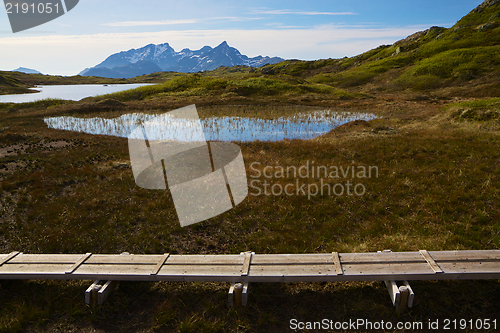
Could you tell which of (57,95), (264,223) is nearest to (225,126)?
(264,223)

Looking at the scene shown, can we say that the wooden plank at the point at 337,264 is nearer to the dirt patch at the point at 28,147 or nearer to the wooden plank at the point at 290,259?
the wooden plank at the point at 290,259

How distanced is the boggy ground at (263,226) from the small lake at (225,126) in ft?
15.5

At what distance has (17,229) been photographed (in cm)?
940

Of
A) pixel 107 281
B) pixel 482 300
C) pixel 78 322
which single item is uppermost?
pixel 107 281

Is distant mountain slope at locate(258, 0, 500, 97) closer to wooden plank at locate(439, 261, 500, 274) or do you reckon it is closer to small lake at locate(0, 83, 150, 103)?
wooden plank at locate(439, 261, 500, 274)

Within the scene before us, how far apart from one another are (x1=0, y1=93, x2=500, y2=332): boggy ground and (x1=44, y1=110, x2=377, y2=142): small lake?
4.72 m

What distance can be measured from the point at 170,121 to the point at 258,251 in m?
26.8

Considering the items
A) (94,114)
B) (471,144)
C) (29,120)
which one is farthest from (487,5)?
(29,120)

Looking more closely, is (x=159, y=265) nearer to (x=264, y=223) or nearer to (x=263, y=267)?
(x=263, y=267)

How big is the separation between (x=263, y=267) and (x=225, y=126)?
23057 mm

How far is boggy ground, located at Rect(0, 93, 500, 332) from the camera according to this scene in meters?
5.83

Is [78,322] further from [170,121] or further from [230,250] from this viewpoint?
[170,121]

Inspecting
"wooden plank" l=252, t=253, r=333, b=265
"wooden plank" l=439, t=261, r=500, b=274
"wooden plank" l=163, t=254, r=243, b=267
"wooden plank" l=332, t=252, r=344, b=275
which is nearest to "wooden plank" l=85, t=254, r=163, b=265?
"wooden plank" l=163, t=254, r=243, b=267

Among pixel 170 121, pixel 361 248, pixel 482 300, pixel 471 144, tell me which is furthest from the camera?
pixel 170 121
